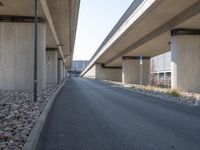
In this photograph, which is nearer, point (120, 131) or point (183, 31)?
point (120, 131)

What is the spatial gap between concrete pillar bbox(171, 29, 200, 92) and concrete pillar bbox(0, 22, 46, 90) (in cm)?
1058

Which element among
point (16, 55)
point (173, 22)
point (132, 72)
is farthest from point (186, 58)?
point (132, 72)

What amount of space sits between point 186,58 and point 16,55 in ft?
40.1

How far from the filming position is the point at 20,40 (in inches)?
948

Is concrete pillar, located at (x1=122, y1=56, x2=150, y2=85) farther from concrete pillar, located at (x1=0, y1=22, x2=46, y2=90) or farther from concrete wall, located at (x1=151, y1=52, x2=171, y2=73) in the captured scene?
concrete pillar, located at (x1=0, y1=22, x2=46, y2=90)

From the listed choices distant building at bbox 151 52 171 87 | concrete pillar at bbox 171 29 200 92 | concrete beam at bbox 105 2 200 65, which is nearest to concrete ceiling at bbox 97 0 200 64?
concrete beam at bbox 105 2 200 65

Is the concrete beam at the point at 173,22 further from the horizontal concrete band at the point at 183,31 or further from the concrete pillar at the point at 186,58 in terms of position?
the concrete pillar at the point at 186,58

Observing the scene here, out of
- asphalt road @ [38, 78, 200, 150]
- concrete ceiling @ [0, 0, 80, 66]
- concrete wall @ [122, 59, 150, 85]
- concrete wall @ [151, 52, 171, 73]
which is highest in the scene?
concrete ceiling @ [0, 0, 80, 66]

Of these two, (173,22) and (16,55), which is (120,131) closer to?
(16,55)

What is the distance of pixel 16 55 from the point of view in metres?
24.2

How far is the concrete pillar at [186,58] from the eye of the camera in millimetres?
27203

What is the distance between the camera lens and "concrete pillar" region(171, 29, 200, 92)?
89.2 ft

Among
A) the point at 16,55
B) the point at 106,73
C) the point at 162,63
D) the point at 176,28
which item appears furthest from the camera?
the point at 162,63

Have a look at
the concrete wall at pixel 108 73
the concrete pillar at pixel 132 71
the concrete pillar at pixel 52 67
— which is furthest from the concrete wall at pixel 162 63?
the concrete pillar at pixel 52 67
